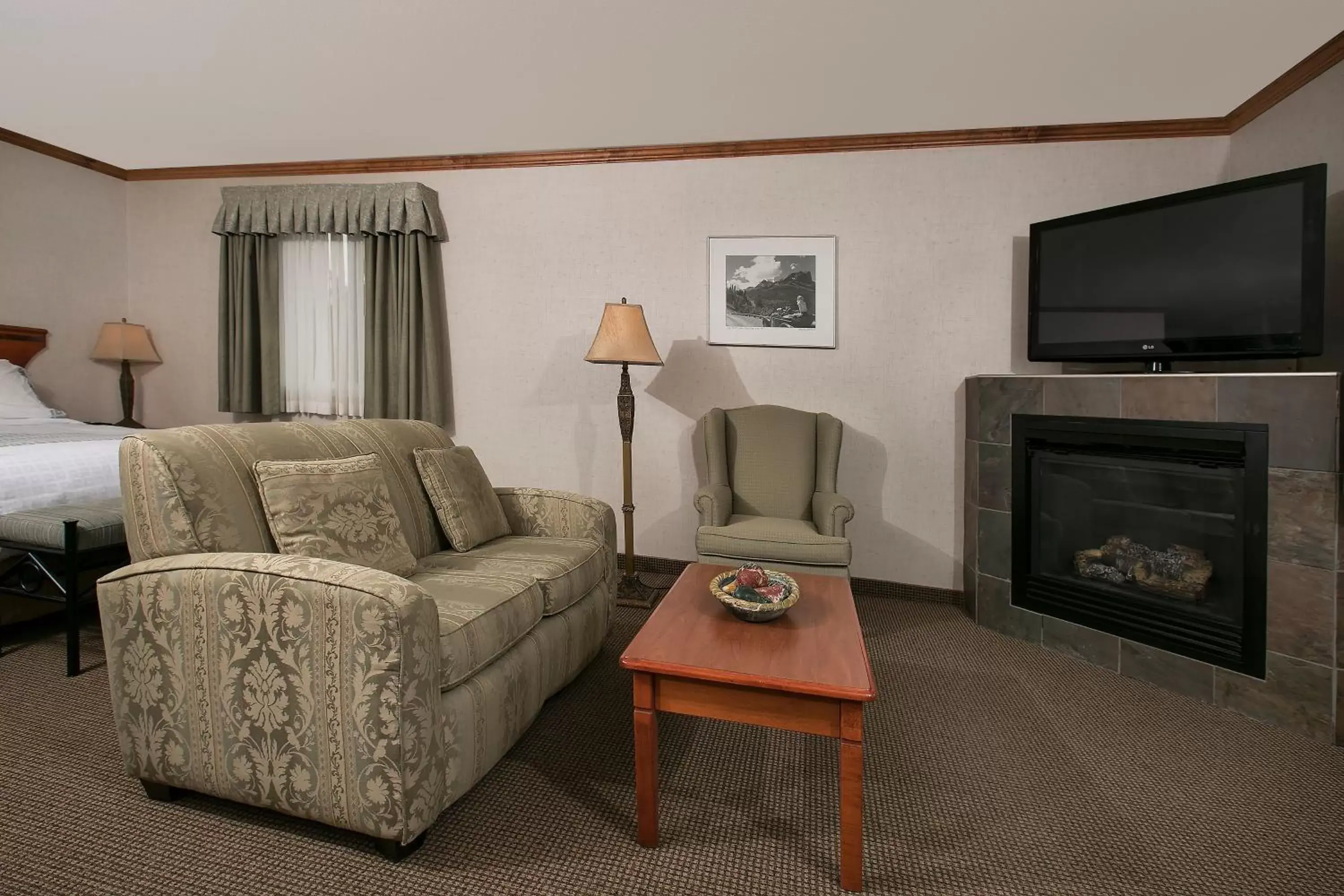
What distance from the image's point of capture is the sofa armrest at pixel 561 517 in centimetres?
261

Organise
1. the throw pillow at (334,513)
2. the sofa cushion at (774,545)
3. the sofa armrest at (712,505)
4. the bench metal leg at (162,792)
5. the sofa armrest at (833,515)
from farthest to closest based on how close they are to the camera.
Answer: the sofa armrest at (712,505) → the sofa armrest at (833,515) → the sofa cushion at (774,545) → the throw pillow at (334,513) → the bench metal leg at (162,792)

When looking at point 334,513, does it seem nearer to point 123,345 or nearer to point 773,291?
point 773,291

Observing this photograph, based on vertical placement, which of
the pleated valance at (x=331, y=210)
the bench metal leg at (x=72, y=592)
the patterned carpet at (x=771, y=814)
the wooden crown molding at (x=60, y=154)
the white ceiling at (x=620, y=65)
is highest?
the wooden crown molding at (x=60, y=154)

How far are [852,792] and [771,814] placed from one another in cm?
38

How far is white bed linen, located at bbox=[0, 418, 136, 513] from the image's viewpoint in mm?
2590

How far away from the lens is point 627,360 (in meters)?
3.13

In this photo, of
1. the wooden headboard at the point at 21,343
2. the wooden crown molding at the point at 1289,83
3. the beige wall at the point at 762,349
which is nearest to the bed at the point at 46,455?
the wooden headboard at the point at 21,343

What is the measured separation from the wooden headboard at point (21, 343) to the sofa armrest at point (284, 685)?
3.50 m

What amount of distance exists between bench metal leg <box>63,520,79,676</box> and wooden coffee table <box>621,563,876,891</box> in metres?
2.16

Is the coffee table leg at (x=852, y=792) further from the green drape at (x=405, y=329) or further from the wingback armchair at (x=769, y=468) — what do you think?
the green drape at (x=405, y=329)

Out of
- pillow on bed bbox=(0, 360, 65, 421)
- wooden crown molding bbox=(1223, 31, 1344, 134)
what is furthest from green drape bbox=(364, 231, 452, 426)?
wooden crown molding bbox=(1223, 31, 1344, 134)

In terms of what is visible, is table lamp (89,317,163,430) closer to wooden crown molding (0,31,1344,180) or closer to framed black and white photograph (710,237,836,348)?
wooden crown molding (0,31,1344,180)

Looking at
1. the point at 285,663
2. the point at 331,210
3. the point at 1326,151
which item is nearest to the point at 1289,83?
the point at 1326,151

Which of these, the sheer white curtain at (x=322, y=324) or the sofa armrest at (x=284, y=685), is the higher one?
the sheer white curtain at (x=322, y=324)
